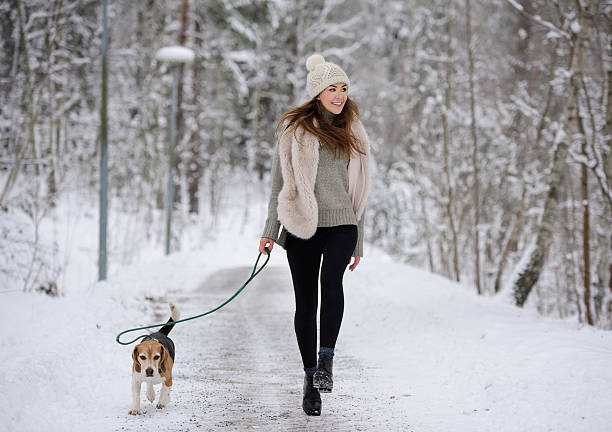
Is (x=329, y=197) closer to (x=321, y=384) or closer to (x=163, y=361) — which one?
(x=321, y=384)

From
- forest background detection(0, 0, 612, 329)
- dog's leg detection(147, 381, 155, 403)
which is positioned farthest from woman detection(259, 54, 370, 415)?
forest background detection(0, 0, 612, 329)

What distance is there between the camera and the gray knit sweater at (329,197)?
3.76 meters

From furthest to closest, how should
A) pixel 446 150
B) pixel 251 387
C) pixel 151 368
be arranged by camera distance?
1. pixel 446 150
2. pixel 251 387
3. pixel 151 368

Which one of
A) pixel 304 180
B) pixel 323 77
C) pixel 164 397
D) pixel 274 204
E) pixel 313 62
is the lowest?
pixel 164 397

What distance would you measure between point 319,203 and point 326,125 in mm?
508

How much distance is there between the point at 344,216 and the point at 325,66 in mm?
979

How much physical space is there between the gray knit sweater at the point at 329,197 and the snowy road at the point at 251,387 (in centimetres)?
108

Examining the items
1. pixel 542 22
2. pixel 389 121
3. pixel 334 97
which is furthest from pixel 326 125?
pixel 389 121

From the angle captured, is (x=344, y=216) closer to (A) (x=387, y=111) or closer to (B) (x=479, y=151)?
(B) (x=479, y=151)

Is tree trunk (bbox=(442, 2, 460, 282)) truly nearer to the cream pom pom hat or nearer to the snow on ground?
the snow on ground

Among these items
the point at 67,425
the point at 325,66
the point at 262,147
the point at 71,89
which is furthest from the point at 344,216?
the point at 262,147

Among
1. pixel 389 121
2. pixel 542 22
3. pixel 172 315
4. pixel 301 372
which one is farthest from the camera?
pixel 389 121

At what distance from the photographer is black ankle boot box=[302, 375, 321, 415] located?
363cm

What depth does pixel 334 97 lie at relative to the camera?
386cm
